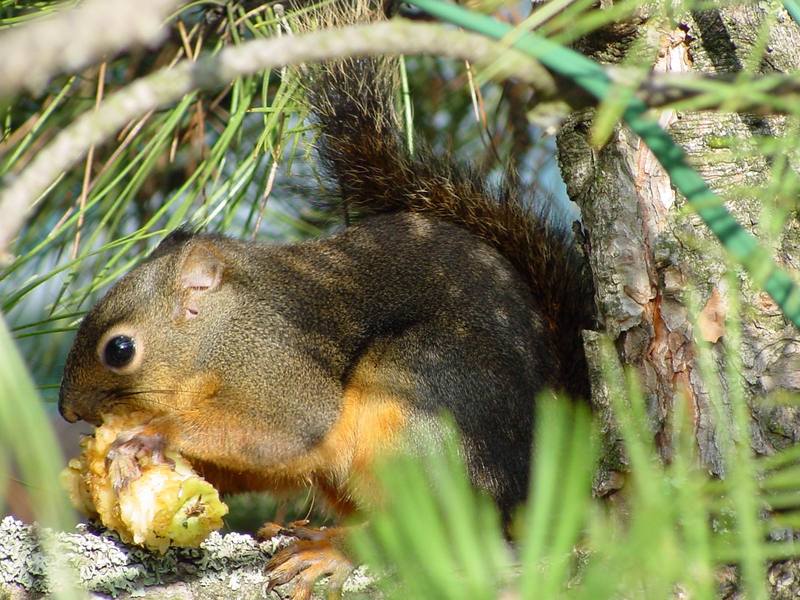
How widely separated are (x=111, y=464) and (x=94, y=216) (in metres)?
0.61

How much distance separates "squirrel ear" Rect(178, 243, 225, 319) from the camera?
166 cm

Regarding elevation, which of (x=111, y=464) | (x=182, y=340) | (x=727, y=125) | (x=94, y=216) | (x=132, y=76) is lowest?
(x=111, y=464)

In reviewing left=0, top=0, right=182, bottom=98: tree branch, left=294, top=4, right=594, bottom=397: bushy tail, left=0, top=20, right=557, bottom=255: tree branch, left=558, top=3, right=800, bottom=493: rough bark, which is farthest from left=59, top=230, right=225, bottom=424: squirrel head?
left=0, top=0, right=182, bottom=98: tree branch

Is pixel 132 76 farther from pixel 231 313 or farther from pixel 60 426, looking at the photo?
pixel 60 426

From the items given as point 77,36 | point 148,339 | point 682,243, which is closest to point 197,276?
point 148,339

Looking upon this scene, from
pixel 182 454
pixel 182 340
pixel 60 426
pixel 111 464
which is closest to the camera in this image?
pixel 111 464

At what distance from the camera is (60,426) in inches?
112

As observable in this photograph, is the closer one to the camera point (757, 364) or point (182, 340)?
point (757, 364)

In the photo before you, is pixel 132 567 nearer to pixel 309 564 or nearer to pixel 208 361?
pixel 309 564

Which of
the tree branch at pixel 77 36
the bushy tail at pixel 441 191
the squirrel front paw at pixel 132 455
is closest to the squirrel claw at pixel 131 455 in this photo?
the squirrel front paw at pixel 132 455

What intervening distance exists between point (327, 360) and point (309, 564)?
0.40 metres

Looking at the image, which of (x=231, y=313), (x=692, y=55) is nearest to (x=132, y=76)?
(x=231, y=313)

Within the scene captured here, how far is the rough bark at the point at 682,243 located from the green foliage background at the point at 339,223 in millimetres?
42

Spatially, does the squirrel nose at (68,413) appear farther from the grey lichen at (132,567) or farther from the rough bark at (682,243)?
the rough bark at (682,243)
